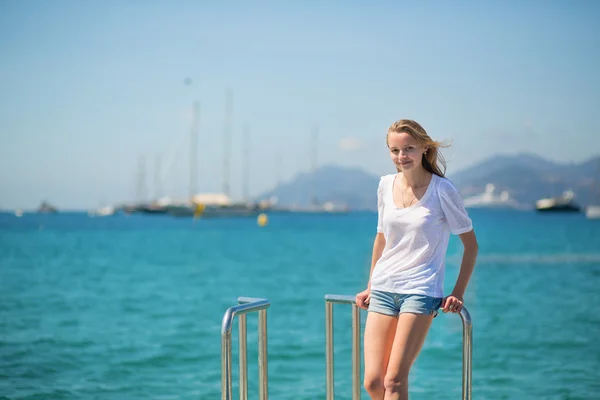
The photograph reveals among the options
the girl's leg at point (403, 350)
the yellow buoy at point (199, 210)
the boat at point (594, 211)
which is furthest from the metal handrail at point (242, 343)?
the boat at point (594, 211)

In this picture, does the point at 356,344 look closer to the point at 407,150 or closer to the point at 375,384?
the point at 375,384

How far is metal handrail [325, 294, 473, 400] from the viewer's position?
3215mm

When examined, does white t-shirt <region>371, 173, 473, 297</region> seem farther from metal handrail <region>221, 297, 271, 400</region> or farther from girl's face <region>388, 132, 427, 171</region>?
metal handrail <region>221, 297, 271, 400</region>

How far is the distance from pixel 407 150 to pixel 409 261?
503 millimetres

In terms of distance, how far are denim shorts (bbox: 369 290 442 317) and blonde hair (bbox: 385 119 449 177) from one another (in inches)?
23.2

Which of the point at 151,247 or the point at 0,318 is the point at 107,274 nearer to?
the point at 0,318

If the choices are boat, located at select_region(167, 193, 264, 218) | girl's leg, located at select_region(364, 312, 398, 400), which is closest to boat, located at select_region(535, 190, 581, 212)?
boat, located at select_region(167, 193, 264, 218)

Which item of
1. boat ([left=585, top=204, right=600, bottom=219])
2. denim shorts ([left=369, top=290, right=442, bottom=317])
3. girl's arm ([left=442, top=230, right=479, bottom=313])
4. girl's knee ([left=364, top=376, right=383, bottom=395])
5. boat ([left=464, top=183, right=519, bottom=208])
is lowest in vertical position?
girl's knee ([left=364, top=376, right=383, bottom=395])

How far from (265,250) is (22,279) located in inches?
781

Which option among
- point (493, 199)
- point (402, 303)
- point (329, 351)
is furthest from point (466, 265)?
point (493, 199)

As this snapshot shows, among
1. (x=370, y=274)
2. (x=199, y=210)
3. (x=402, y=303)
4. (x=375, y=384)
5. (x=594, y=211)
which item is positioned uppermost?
(x=199, y=210)

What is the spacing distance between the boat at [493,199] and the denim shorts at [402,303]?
7203 inches

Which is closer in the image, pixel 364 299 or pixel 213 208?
pixel 364 299

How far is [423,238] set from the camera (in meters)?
3.30
